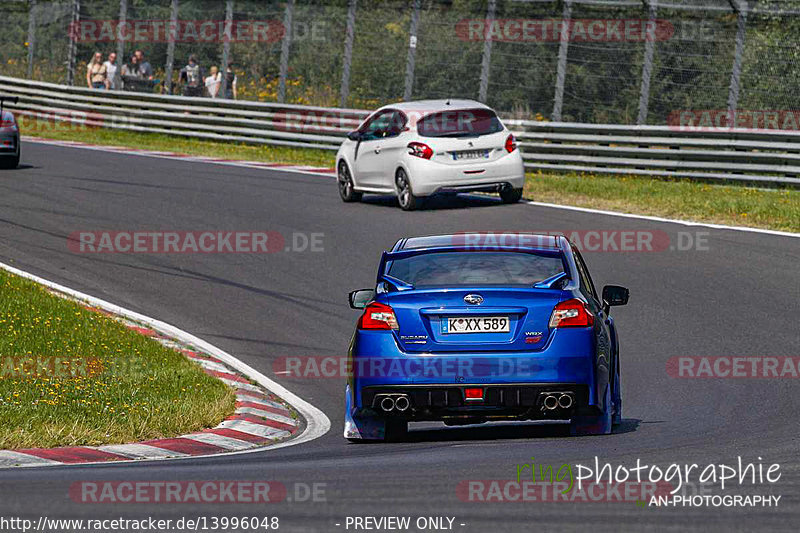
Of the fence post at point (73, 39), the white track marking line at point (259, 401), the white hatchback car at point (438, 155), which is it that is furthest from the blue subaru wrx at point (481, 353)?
the fence post at point (73, 39)

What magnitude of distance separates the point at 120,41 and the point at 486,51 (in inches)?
466

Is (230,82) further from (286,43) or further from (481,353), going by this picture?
(481,353)

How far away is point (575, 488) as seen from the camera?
6973mm

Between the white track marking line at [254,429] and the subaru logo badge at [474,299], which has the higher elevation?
the subaru logo badge at [474,299]

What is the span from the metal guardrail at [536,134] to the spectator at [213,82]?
49 centimetres

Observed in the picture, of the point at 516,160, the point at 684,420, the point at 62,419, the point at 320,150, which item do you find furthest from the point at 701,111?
the point at 62,419

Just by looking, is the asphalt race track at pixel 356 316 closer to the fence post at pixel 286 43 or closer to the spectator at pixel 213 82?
the fence post at pixel 286 43

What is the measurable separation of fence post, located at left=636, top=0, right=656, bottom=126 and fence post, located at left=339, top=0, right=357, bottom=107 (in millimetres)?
6935

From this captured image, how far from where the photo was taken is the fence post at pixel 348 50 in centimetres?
2898

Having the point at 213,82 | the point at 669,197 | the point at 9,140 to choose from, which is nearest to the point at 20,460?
the point at 669,197

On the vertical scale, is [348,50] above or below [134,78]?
above

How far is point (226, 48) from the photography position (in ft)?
104

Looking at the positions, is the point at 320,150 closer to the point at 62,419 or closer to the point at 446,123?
the point at 446,123

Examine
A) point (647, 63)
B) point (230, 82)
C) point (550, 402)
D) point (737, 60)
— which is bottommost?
point (550, 402)
